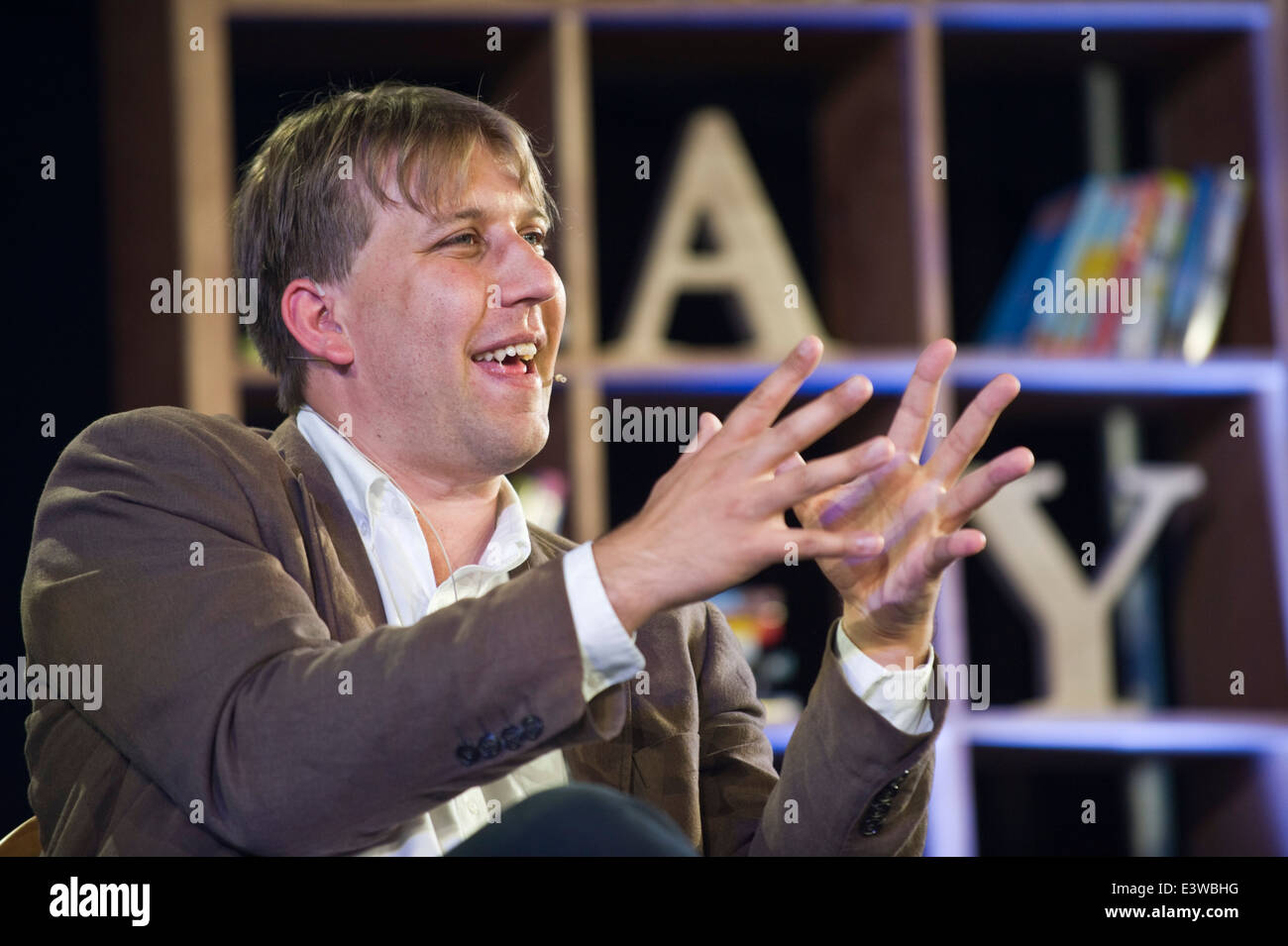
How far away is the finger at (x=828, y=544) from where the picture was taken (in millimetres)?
1075

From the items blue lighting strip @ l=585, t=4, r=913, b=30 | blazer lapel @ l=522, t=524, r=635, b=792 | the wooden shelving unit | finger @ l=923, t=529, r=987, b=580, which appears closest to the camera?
finger @ l=923, t=529, r=987, b=580

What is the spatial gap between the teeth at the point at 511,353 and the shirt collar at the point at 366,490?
0.17m

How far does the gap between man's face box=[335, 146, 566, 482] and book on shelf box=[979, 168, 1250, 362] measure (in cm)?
125

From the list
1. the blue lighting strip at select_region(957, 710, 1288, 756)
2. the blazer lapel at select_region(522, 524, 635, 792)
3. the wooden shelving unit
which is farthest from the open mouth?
the blue lighting strip at select_region(957, 710, 1288, 756)

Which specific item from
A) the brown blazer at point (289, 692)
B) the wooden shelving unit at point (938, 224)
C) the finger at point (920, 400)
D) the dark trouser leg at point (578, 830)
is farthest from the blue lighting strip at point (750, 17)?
the dark trouser leg at point (578, 830)

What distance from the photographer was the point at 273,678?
1.10 m

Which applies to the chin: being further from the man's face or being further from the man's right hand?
the man's right hand

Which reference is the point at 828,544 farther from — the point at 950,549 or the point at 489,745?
the point at 489,745

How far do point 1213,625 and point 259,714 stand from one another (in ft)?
6.87

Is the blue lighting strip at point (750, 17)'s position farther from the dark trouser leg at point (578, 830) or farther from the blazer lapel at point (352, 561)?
the dark trouser leg at point (578, 830)

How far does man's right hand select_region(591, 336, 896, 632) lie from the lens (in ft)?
3.51

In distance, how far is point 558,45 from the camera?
2418mm

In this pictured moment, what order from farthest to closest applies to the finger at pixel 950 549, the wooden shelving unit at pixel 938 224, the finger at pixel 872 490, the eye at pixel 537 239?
the wooden shelving unit at pixel 938 224 < the eye at pixel 537 239 < the finger at pixel 872 490 < the finger at pixel 950 549
